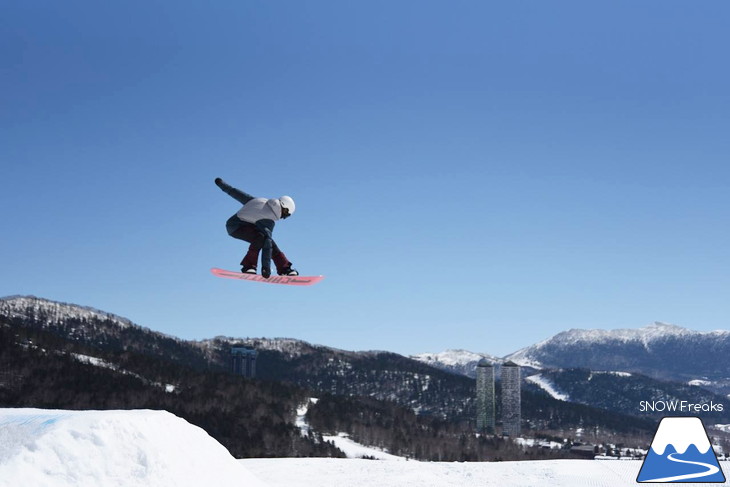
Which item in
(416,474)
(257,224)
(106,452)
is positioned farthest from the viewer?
(416,474)


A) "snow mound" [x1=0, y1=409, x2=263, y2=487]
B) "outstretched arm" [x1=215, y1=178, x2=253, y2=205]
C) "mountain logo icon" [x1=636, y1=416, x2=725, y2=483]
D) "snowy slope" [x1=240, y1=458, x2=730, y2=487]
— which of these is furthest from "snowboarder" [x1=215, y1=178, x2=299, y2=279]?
"snowy slope" [x1=240, y1=458, x2=730, y2=487]

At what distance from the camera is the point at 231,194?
21422 mm

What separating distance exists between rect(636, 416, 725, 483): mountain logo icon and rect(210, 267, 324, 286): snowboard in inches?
918

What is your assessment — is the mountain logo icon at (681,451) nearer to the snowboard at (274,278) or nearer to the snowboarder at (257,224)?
the snowboard at (274,278)

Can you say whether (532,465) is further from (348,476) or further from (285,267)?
(285,267)

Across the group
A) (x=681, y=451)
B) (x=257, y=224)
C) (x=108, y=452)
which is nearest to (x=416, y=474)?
(x=681, y=451)

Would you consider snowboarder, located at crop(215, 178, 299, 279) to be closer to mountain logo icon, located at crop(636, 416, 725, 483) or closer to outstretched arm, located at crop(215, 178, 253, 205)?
outstretched arm, located at crop(215, 178, 253, 205)

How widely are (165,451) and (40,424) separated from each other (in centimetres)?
514

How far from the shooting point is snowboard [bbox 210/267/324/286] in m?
24.0

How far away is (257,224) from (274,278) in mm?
3346

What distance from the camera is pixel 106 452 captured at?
29.2 m

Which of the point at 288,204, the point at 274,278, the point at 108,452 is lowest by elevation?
the point at 108,452

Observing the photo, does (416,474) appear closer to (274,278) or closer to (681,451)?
(681,451)

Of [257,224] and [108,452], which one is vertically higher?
[257,224]
